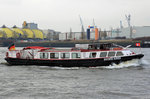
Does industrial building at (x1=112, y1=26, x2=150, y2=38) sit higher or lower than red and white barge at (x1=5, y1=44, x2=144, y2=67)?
higher

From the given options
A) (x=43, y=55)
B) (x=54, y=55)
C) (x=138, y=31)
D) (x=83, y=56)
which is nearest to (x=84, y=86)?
(x=83, y=56)

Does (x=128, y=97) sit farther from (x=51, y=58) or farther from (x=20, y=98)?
(x=51, y=58)

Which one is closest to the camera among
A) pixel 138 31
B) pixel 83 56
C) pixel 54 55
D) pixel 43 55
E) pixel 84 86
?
pixel 84 86

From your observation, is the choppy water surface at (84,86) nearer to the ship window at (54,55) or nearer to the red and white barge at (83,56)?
the red and white barge at (83,56)

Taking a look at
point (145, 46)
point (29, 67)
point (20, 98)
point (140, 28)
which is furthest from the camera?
point (140, 28)

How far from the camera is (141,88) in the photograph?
21703mm

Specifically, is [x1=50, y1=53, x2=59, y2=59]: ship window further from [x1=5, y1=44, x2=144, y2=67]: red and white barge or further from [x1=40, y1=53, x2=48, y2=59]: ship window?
[x1=40, y1=53, x2=48, y2=59]: ship window

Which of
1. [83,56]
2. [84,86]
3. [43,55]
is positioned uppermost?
[43,55]

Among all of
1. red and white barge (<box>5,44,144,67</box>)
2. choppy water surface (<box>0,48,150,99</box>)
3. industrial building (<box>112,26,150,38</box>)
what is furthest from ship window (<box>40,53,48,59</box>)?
industrial building (<box>112,26,150,38</box>)

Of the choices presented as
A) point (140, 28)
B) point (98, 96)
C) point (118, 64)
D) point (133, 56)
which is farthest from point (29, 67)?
point (140, 28)

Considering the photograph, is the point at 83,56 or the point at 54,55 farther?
the point at 54,55

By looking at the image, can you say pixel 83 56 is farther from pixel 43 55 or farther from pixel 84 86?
pixel 84 86

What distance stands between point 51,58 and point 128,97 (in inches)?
751

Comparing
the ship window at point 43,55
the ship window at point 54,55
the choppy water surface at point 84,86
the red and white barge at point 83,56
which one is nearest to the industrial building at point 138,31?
the red and white barge at point 83,56
